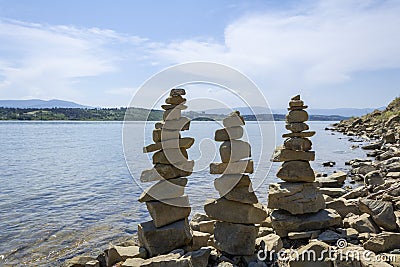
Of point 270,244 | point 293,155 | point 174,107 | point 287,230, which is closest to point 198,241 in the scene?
point 270,244

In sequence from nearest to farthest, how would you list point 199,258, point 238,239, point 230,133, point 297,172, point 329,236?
point 199,258 → point 238,239 → point 230,133 → point 329,236 → point 297,172

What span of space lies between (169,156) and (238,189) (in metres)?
2.11

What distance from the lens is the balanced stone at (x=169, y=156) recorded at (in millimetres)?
10422

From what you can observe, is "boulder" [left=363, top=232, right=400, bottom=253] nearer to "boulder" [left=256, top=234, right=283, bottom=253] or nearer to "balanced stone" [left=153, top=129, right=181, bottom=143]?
"boulder" [left=256, top=234, right=283, bottom=253]

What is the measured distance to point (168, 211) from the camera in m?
10.5

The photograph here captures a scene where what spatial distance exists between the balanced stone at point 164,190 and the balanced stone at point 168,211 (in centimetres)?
15

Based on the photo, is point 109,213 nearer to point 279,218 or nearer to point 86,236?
point 86,236

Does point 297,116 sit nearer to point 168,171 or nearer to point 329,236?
point 329,236

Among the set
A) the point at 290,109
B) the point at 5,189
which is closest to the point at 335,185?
the point at 290,109

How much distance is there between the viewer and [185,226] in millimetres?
10477

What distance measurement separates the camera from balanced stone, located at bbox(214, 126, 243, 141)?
10008mm

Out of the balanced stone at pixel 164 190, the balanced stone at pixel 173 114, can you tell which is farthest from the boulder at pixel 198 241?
the balanced stone at pixel 173 114

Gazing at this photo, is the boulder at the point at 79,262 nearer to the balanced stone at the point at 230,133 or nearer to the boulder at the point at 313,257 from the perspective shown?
the balanced stone at the point at 230,133

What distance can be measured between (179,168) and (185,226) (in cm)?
162
